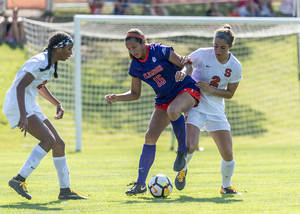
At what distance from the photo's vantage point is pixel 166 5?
1986 centimetres

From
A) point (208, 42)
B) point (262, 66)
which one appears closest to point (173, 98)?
point (208, 42)

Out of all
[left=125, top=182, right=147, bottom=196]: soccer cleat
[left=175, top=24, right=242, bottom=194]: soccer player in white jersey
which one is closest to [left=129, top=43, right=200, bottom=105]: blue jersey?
[left=175, top=24, right=242, bottom=194]: soccer player in white jersey

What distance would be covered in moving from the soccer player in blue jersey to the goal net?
5.46 metres

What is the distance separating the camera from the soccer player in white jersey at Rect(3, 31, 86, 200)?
4340mm

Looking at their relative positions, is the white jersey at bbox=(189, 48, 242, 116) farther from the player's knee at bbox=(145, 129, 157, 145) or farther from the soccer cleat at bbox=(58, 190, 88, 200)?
the soccer cleat at bbox=(58, 190, 88, 200)

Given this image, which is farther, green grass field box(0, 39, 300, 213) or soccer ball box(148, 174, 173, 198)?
soccer ball box(148, 174, 173, 198)

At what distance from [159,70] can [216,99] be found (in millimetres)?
911

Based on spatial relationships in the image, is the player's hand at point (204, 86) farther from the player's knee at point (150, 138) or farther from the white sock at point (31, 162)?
the white sock at point (31, 162)

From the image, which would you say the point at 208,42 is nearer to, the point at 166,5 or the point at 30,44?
the point at 166,5

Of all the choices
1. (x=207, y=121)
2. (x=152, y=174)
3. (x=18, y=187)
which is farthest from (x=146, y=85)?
(x=18, y=187)

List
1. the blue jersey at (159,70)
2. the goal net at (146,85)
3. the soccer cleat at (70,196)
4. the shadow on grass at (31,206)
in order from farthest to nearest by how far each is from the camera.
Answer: the goal net at (146,85) < the blue jersey at (159,70) < the soccer cleat at (70,196) < the shadow on grass at (31,206)

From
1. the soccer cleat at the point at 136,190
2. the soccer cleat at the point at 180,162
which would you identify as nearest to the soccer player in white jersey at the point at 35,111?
the soccer cleat at the point at 136,190

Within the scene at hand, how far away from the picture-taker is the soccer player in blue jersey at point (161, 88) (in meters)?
4.80

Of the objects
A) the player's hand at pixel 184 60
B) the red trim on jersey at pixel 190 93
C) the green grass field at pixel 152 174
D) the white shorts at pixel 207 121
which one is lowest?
the green grass field at pixel 152 174
